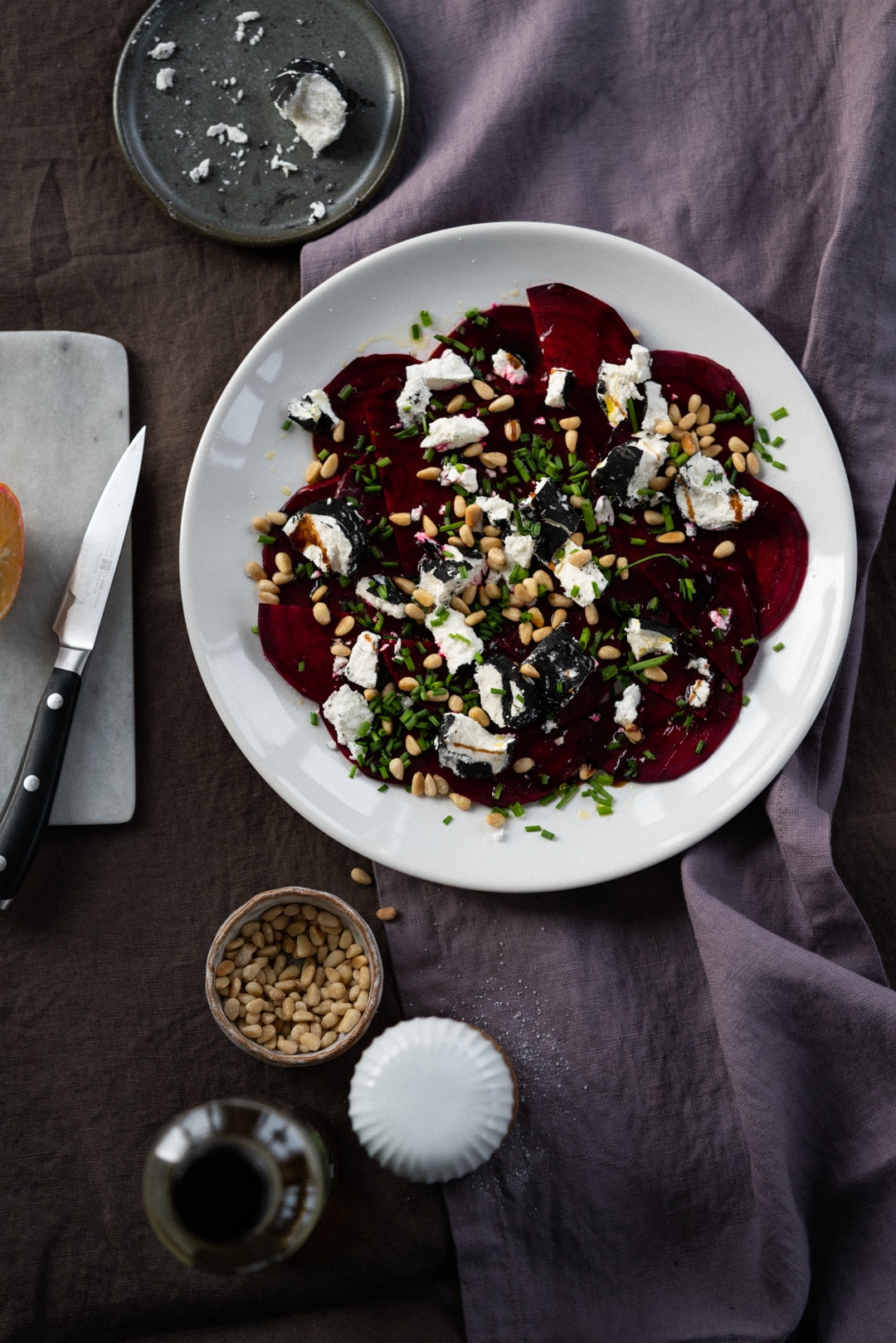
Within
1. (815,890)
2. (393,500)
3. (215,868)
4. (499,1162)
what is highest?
(393,500)

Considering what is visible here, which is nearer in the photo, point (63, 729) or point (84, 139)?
point (63, 729)

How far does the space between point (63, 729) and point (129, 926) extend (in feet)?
1.22

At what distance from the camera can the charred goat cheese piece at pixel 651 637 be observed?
5.63ft

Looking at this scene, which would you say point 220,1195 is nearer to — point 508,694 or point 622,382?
point 508,694

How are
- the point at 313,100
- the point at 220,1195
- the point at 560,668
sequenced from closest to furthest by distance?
1. the point at 220,1195
2. the point at 560,668
3. the point at 313,100

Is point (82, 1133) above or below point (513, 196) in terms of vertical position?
below

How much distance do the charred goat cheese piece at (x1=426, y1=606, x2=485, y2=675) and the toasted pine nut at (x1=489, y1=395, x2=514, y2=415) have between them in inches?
13.7

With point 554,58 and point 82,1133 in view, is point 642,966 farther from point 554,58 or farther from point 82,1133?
point 554,58

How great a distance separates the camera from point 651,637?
172 cm

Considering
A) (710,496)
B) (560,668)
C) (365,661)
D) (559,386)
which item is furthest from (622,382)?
(365,661)

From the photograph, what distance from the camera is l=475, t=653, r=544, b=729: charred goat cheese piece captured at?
1689 mm

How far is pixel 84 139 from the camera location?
188 centimetres

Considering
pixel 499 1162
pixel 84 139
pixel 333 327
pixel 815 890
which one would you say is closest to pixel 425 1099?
pixel 499 1162

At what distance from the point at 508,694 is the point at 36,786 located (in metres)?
0.80
